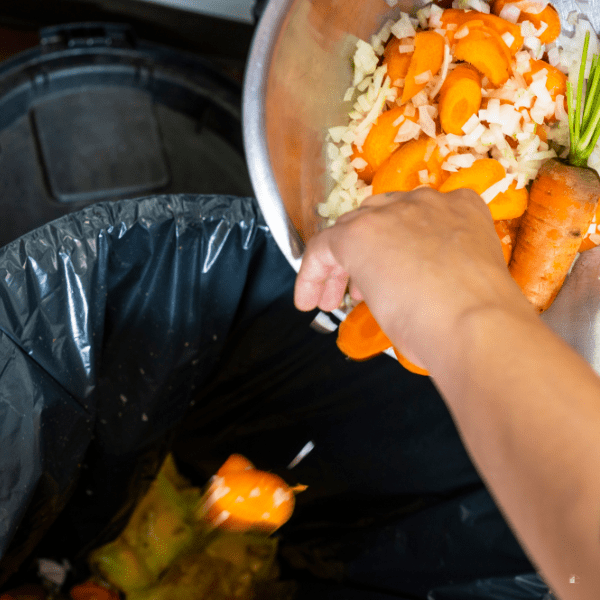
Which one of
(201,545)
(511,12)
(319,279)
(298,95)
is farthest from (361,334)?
(201,545)

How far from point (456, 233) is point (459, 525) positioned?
564 millimetres

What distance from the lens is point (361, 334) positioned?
496 mm

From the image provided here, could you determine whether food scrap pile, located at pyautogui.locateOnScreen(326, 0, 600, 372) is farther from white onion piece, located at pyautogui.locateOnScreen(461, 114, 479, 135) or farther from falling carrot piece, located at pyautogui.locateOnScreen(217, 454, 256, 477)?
falling carrot piece, located at pyautogui.locateOnScreen(217, 454, 256, 477)

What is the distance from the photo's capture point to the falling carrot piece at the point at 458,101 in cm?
49

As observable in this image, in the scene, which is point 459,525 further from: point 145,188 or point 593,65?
point 145,188

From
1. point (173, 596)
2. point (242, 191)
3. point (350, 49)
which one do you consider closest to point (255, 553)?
point (173, 596)

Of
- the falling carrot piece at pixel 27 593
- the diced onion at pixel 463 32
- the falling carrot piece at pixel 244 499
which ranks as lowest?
the falling carrot piece at pixel 27 593

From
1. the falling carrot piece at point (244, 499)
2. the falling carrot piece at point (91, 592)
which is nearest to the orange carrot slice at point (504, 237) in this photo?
the falling carrot piece at point (244, 499)

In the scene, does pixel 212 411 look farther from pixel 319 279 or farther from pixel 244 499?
pixel 319 279

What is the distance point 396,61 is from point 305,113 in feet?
0.33

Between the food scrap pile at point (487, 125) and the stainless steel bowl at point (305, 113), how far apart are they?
0.05 ft

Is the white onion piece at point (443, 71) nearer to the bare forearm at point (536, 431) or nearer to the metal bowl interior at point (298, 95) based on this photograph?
the metal bowl interior at point (298, 95)

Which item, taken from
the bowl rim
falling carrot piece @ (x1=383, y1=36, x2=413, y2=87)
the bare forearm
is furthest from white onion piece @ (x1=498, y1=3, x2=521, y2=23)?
the bare forearm

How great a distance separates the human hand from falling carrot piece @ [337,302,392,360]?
0.41 ft
